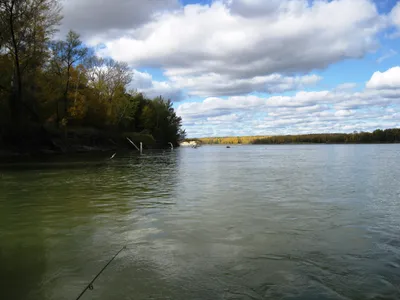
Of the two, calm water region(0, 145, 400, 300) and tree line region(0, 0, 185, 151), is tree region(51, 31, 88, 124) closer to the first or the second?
tree line region(0, 0, 185, 151)

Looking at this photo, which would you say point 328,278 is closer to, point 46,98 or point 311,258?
point 311,258

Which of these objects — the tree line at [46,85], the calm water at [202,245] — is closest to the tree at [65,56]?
the tree line at [46,85]

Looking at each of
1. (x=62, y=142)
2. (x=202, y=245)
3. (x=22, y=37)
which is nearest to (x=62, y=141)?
(x=62, y=142)

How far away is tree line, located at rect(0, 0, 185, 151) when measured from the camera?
37.3 m

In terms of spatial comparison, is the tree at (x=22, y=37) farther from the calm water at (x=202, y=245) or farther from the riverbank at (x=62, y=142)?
the calm water at (x=202, y=245)

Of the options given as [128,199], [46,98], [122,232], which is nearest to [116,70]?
[46,98]

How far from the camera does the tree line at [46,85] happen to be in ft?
122

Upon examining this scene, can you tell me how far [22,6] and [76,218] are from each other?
3358cm

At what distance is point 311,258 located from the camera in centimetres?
644

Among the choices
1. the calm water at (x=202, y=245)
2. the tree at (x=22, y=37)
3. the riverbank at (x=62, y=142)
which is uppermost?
the tree at (x=22, y=37)

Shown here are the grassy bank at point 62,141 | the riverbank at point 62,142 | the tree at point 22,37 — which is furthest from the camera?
the grassy bank at point 62,141

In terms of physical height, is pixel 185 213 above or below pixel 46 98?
below

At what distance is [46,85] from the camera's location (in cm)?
4994

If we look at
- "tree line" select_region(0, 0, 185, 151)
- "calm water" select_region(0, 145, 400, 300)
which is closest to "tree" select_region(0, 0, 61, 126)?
"tree line" select_region(0, 0, 185, 151)
